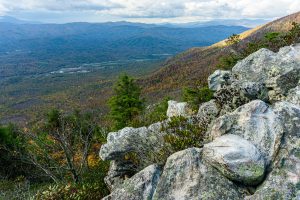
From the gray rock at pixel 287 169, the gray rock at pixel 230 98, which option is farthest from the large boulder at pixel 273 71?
the gray rock at pixel 287 169

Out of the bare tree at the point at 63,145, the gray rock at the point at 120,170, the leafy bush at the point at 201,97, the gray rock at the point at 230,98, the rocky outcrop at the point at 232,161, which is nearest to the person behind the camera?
the rocky outcrop at the point at 232,161

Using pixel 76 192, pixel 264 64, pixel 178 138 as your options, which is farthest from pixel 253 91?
pixel 76 192

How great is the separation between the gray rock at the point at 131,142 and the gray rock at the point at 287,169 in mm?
5228

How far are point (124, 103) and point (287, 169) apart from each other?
1449 inches

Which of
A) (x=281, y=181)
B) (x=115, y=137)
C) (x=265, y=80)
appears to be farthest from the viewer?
(x=265, y=80)

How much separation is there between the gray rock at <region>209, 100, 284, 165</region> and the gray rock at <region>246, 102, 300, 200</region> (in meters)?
0.26

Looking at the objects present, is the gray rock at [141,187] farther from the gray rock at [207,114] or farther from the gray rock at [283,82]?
the gray rock at [283,82]

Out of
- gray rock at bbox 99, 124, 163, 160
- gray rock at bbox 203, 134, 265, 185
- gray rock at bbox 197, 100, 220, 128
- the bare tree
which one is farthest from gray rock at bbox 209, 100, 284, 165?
the bare tree

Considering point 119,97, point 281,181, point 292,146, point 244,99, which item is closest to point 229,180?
point 281,181

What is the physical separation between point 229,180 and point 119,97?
3699 centimetres

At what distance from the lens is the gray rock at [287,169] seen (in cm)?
1002

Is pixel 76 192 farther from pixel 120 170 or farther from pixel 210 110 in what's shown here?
pixel 210 110

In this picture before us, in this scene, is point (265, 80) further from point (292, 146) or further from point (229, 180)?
point (229, 180)

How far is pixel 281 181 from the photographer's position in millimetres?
10297
